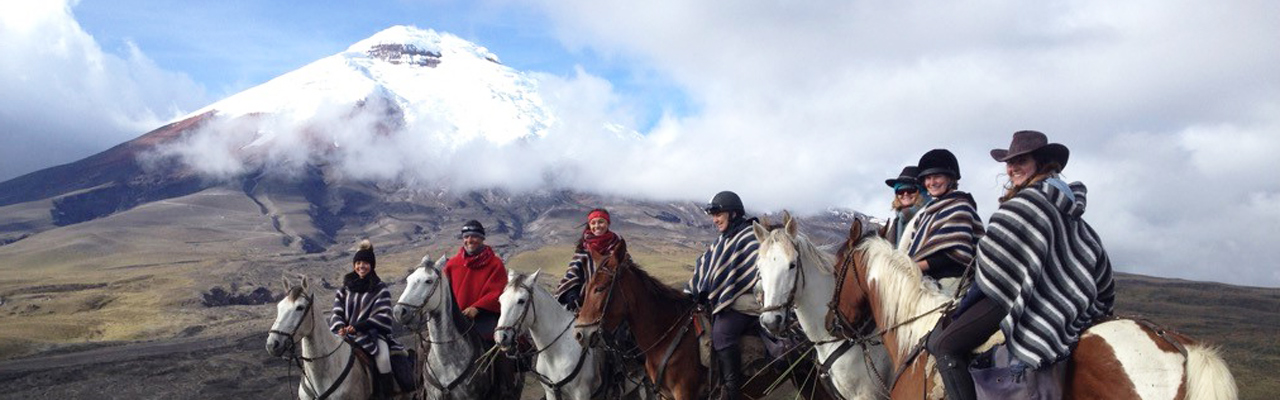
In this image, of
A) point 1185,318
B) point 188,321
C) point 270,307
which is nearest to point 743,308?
point 188,321

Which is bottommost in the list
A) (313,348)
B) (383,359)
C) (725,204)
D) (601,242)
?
(383,359)

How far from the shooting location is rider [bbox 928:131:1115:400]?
4438 mm

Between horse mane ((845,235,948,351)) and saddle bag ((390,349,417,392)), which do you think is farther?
saddle bag ((390,349,417,392))

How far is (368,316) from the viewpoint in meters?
10.1

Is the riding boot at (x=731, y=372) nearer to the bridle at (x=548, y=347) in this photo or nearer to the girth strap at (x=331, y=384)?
the bridle at (x=548, y=347)

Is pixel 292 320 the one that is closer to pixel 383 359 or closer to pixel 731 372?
pixel 383 359

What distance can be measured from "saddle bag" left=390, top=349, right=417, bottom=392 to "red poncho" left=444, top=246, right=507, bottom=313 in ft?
3.33

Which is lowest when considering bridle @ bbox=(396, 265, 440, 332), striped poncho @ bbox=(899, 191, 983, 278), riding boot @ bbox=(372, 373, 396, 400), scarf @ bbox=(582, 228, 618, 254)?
riding boot @ bbox=(372, 373, 396, 400)

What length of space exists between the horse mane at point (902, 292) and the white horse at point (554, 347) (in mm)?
4276

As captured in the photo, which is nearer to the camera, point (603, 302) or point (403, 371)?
point (603, 302)

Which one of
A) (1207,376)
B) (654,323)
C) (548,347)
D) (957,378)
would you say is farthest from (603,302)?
(1207,376)

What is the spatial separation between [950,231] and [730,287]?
265 centimetres

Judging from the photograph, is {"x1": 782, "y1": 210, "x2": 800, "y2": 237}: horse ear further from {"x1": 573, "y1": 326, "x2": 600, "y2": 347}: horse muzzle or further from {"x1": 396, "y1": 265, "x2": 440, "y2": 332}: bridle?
{"x1": 396, "y1": 265, "x2": 440, "y2": 332}: bridle

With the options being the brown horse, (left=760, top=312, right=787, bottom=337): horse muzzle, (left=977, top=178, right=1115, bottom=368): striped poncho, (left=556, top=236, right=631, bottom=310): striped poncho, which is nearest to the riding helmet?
(left=760, top=312, right=787, bottom=337): horse muzzle
